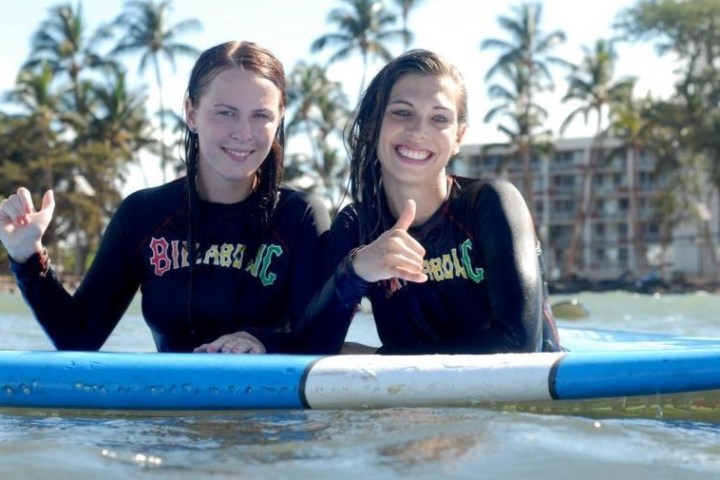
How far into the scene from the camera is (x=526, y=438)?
7.41 ft

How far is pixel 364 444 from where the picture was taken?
7.22 feet

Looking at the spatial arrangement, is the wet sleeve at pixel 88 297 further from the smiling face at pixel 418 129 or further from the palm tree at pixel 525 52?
the palm tree at pixel 525 52

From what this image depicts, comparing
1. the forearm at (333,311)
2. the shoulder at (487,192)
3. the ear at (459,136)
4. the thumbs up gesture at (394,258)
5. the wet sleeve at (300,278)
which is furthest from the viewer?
the ear at (459,136)

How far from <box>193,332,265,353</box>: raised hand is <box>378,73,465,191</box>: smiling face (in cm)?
65

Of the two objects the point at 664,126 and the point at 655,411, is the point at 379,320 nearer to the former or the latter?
the point at 655,411

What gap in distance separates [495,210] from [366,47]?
105ft

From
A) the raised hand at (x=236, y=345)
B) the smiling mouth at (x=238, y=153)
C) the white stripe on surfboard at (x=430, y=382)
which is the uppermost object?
the smiling mouth at (x=238, y=153)

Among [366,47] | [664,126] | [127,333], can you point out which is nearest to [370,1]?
[366,47]

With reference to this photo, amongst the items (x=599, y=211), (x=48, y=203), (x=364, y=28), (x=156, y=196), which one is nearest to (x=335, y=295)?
(x=156, y=196)

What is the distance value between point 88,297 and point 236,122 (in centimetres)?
74

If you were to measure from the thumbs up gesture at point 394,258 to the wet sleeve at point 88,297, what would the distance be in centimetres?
94

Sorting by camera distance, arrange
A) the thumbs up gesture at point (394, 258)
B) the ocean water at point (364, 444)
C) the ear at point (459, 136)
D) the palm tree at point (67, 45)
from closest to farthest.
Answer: the ocean water at point (364, 444) → the thumbs up gesture at point (394, 258) → the ear at point (459, 136) → the palm tree at point (67, 45)

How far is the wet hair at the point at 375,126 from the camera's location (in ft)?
9.52

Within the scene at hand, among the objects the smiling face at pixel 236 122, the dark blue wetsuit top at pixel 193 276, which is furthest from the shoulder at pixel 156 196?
the smiling face at pixel 236 122
